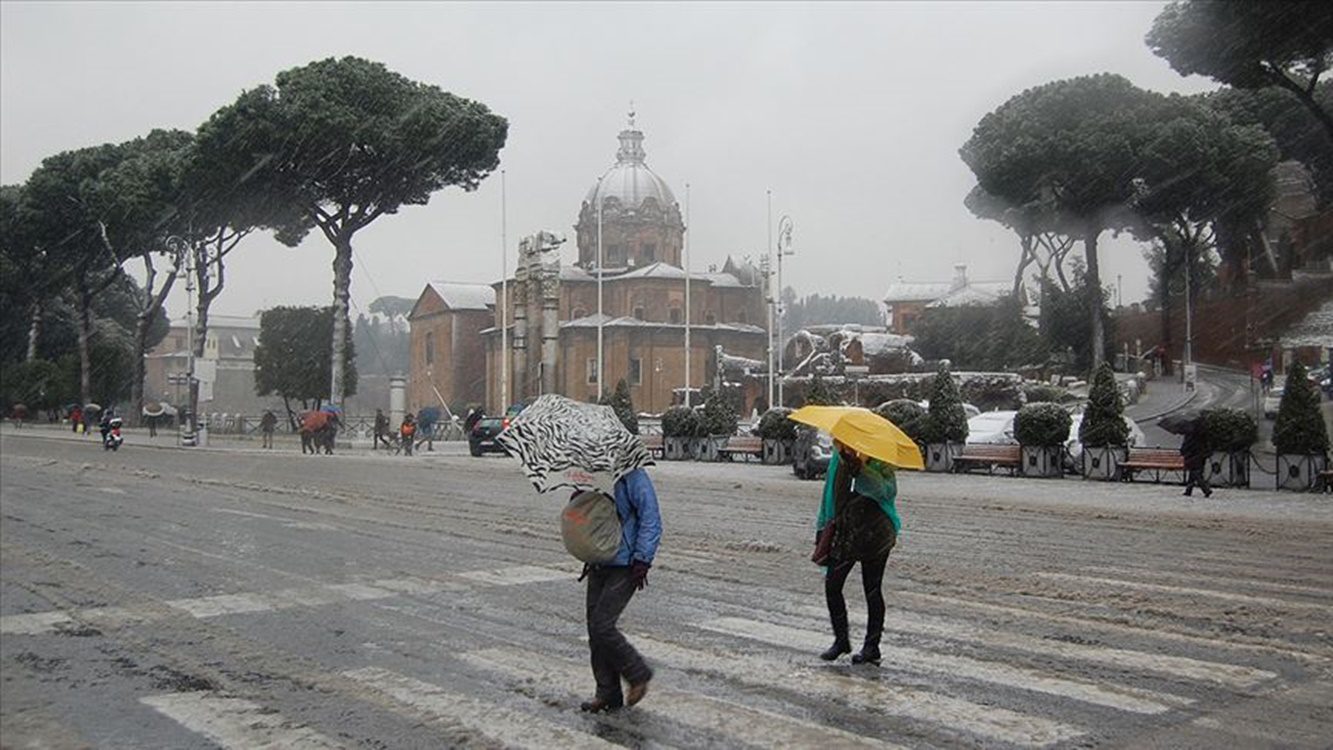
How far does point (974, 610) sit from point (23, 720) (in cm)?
620

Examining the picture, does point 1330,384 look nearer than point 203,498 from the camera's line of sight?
No

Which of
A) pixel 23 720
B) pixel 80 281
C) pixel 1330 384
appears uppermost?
pixel 80 281

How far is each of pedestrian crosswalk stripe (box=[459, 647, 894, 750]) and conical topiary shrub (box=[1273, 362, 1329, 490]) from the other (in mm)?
17326

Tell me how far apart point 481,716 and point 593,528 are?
1.10 meters

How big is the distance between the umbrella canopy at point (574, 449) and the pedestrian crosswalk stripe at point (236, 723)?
156 centimetres

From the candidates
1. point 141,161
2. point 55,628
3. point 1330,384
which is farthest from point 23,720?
point 141,161

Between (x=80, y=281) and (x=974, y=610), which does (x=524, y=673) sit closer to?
(x=974, y=610)

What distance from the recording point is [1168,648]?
7230 millimetres

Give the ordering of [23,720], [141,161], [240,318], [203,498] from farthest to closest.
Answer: [240,318] → [141,161] → [203,498] → [23,720]

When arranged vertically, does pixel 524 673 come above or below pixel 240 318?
below

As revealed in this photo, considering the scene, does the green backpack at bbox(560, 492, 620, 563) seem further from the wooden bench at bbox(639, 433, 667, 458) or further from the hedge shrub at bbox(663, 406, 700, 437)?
the wooden bench at bbox(639, 433, 667, 458)

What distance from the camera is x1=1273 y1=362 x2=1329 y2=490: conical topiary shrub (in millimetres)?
19828

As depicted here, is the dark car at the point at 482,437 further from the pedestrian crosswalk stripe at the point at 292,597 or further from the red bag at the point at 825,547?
the red bag at the point at 825,547

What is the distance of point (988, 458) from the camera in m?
25.2
